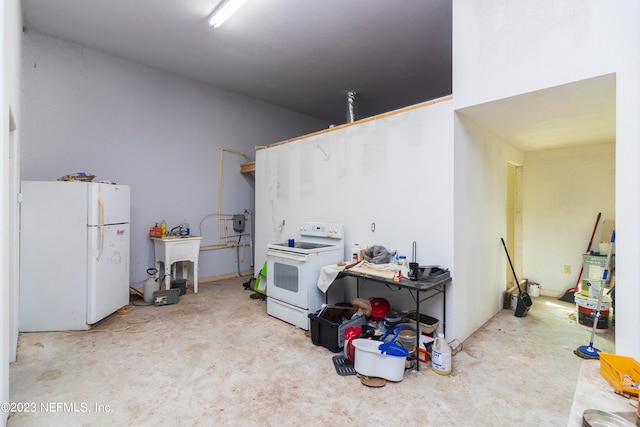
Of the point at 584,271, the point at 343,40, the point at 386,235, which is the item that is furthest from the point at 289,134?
the point at 584,271

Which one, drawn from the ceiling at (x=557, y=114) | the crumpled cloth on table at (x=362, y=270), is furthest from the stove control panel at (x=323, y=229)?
the ceiling at (x=557, y=114)

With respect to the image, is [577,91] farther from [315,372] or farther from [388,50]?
[315,372]

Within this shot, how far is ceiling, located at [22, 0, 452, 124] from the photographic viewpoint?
10.7ft

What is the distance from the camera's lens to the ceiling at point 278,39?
3.26m

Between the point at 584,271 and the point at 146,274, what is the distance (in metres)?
6.34

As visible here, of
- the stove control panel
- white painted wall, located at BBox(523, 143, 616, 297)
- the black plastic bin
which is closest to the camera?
the black plastic bin

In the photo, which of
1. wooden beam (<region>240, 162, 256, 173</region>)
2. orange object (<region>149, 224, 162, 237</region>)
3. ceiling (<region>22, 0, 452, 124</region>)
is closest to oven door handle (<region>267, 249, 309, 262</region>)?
orange object (<region>149, 224, 162, 237</region>)

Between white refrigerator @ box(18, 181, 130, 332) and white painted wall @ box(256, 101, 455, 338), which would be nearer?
white painted wall @ box(256, 101, 455, 338)

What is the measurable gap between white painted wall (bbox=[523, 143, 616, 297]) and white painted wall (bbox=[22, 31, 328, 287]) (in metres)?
4.90

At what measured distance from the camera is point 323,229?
3.81 m

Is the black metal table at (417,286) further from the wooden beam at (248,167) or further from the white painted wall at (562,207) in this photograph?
the wooden beam at (248,167)

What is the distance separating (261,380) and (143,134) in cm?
417

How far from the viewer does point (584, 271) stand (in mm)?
3887

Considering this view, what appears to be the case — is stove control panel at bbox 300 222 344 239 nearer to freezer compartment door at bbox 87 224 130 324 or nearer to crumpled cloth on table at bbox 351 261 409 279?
crumpled cloth on table at bbox 351 261 409 279
